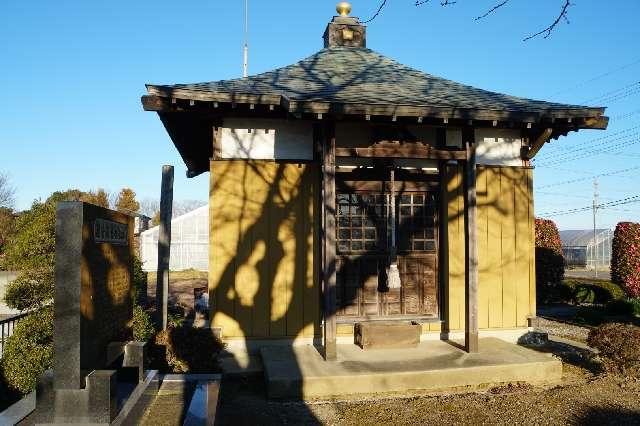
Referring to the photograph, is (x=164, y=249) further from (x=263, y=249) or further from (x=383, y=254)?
(x=383, y=254)

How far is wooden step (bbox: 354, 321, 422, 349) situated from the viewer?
23.6ft

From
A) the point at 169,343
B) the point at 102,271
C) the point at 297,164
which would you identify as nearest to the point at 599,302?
the point at 297,164

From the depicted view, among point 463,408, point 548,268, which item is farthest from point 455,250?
point 548,268

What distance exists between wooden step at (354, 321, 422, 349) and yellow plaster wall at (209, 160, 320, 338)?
0.81 metres

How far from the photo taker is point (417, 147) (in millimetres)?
6938

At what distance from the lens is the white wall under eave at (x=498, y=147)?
27.5ft

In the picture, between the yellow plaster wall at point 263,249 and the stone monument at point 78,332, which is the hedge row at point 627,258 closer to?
the yellow plaster wall at point 263,249

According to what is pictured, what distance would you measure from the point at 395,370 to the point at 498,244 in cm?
332

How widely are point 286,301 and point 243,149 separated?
2.45 metres

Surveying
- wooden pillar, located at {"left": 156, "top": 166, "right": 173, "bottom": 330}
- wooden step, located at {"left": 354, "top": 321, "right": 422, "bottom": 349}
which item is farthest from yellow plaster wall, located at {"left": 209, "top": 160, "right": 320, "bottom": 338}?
wooden pillar, located at {"left": 156, "top": 166, "right": 173, "bottom": 330}

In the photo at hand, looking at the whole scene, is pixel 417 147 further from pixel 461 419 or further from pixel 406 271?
pixel 461 419

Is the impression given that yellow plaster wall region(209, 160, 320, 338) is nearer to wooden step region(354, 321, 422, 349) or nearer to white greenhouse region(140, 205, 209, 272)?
wooden step region(354, 321, 422, 349)

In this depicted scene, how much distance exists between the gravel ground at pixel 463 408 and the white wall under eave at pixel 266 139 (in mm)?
3414

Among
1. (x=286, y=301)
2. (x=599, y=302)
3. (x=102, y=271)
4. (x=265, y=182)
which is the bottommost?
(x=599, y=302)
